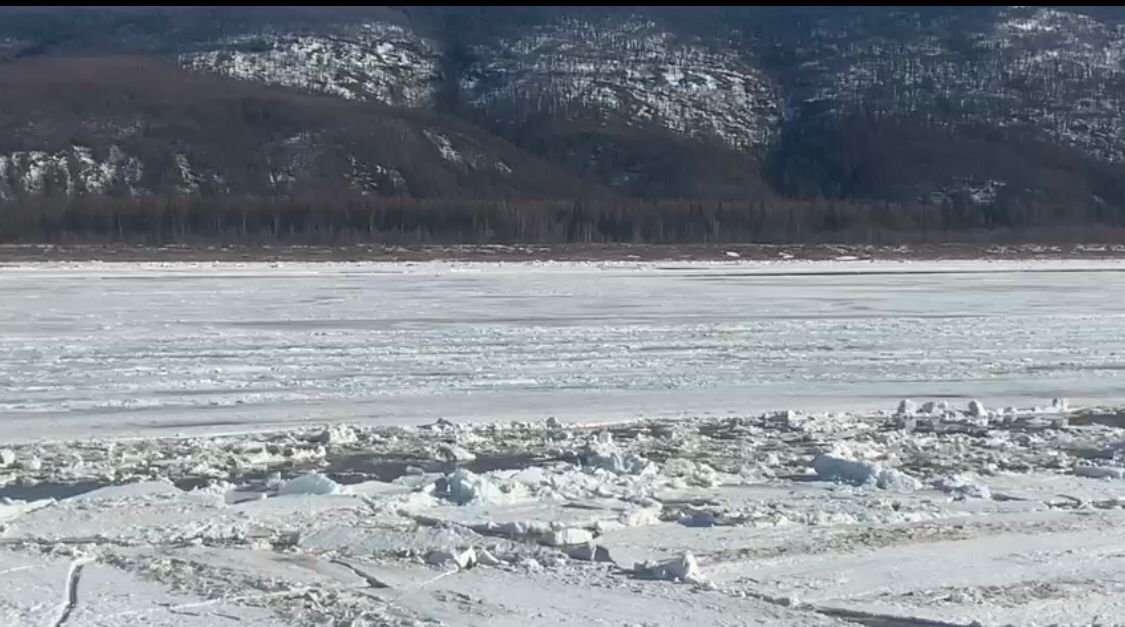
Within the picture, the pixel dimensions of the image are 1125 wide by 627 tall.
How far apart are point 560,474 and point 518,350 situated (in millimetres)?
8775

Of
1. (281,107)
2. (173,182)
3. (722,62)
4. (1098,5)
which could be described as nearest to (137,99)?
(281,107)

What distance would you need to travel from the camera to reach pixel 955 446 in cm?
1102

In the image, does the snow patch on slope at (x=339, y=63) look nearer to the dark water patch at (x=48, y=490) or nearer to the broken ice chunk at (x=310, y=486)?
the dark water patch at (x=48, y=490)

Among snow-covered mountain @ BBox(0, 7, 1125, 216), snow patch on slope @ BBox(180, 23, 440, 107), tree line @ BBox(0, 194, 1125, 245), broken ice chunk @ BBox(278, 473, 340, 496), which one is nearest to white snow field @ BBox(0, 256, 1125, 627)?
broken ice chunk @ BBox(278, 473, 340, 496)

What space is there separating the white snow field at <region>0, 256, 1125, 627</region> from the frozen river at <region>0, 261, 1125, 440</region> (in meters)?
0.09

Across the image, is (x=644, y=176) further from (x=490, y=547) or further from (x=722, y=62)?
(x=490, y=547)

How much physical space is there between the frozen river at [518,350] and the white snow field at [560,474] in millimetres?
94

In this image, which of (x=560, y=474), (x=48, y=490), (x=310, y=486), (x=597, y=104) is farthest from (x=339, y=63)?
(x=310, y=486)

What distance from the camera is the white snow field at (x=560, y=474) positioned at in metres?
6.93

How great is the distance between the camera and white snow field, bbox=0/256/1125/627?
22.7 feet

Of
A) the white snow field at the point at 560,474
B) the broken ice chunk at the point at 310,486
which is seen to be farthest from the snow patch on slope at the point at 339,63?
the broken ice chunk at the point at 310,486

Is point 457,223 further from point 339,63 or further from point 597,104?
point 339,63

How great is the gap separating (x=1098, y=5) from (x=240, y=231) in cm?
11708

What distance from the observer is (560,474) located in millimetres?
9508
